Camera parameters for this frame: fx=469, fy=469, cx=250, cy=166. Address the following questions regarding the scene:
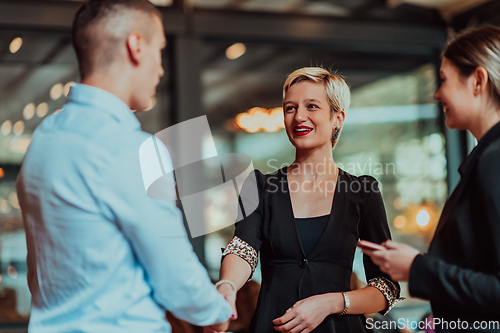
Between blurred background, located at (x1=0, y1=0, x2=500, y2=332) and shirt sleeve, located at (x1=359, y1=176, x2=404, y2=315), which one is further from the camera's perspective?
blurred background, located at (x1=0, y1=0, x2=500, y2=332)

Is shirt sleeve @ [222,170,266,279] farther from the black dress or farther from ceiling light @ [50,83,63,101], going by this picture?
ceiling light @ [50,83,63,101]

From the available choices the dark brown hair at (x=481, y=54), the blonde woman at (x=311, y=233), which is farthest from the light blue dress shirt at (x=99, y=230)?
the dark brown hair at (x=481, y=54)

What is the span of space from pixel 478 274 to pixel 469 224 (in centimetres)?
12

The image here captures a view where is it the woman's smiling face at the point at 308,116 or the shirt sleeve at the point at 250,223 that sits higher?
the woman's smiling face at the point at 308,116

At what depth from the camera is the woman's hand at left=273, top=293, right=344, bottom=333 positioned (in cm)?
132

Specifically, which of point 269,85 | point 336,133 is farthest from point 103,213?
point 269,85

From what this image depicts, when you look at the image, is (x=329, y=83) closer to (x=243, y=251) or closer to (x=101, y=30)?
(x=243, y=251)

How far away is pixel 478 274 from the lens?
3.35ft

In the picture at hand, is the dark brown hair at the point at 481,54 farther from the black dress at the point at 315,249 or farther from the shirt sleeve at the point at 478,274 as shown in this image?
the black dress at the point at 315,249

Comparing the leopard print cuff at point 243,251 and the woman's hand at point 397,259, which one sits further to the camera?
the leopard print cuff at point 243,251

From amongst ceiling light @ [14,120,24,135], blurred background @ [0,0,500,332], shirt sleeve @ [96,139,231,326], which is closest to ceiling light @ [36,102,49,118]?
blurred background @ [0,0,500,332]

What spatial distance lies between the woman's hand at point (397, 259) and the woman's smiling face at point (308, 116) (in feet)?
1.60

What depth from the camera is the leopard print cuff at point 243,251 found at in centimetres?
145

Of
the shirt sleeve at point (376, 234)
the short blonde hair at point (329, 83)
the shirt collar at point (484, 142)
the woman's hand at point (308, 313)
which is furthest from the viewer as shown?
the short blonde hair at point (329, 83)
